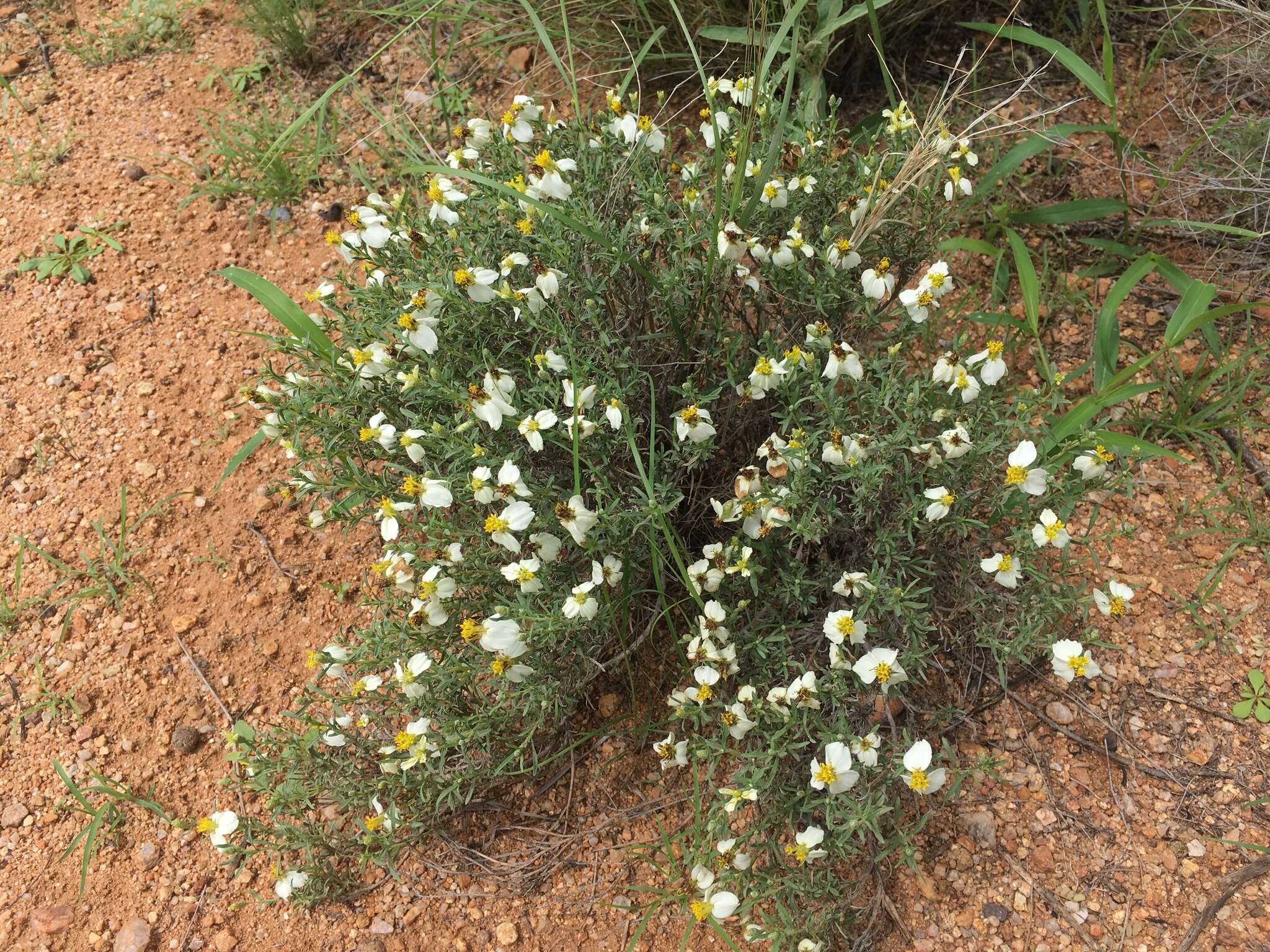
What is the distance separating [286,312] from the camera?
2695 millimetres

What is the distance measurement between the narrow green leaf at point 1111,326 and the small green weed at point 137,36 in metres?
3.77

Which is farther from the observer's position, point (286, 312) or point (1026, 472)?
point (286, 312)

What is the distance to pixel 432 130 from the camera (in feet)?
12.4

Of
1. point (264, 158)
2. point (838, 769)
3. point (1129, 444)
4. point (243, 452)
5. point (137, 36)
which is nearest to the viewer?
point (838, 769)

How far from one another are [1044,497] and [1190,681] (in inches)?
30.7

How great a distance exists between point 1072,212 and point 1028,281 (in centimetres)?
42

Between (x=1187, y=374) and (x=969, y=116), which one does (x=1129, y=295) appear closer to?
(x=1187, y=374)

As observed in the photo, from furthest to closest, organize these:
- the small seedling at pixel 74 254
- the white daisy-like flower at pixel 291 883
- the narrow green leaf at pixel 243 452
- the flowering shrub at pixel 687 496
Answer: the small seedling at pixel 74 254 → the narrow green leaf at pixel 243 452 → the white daisy-like flower at pixel 291 883 → the flowering shrub at pixel 687 496

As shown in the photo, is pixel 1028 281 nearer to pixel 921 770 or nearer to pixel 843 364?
pixel 843 364

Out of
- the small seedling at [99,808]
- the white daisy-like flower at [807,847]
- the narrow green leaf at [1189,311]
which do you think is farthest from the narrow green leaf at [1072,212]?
the small seedling at [99,808]

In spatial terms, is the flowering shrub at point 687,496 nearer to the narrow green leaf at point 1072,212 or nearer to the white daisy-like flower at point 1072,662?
the white daisy-like flower at point 1072,662

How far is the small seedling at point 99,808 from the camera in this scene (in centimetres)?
247

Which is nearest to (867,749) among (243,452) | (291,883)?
(291,883)

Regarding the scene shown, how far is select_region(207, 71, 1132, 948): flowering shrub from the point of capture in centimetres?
208
